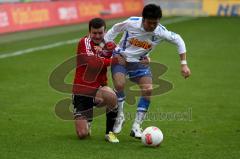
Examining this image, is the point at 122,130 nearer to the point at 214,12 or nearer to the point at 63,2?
the point at 63,2

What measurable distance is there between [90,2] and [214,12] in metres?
9.48

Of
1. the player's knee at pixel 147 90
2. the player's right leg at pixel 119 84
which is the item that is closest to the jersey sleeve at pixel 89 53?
the player's right leg at pixel 119 84

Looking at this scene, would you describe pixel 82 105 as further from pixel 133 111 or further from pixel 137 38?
pixel 133 111

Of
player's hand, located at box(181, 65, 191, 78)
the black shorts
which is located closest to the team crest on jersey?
player's hand, located at box(181, 65, 191, 78)

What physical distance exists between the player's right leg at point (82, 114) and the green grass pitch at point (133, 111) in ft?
0.54

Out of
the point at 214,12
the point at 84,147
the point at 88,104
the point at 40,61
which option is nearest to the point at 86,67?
the point at 88,104

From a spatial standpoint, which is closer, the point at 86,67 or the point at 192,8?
the point at 86,67

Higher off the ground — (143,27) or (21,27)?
(143,27)

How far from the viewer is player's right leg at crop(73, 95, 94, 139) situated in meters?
9.18

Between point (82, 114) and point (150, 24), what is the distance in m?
1.67

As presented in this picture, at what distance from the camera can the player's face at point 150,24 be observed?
886 cm

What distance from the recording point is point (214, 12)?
36.7m

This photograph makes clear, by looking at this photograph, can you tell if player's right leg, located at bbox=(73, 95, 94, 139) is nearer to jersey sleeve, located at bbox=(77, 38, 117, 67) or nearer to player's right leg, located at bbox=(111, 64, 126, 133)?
player's right leg, located at bbox=(111, 64, 126, 133)

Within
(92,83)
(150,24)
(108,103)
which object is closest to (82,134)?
(108,103)
